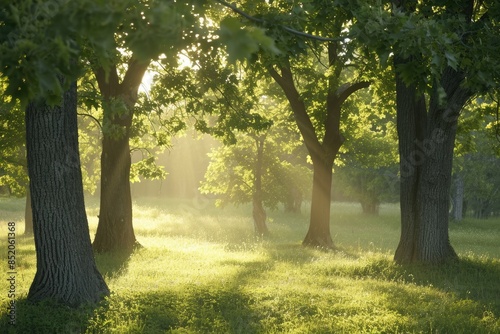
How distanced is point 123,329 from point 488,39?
22.6ft

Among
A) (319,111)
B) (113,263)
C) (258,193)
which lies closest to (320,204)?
(319,111)

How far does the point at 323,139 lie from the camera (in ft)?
67.7

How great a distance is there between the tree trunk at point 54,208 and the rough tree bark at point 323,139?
11.5 metres

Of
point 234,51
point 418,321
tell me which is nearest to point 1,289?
point 418,321

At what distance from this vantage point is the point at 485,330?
8.32 metres

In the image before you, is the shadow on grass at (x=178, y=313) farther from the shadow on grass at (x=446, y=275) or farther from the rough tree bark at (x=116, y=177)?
the rough tree bark at (x=116, y=177)

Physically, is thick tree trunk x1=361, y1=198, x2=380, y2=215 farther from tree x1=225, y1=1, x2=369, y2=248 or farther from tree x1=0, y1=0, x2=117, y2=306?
tree x1=0, y1=0, x2=117, y2=306

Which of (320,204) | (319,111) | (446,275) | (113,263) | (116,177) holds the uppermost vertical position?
(319,111)

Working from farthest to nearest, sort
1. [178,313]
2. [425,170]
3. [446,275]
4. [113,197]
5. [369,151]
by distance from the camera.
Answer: [369,151], [113,197], [425,170], [446,275], [178,313]

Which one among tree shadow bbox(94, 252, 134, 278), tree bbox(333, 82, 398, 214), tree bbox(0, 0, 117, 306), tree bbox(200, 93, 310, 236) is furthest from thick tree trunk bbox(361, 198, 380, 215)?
tree bbox(0, 0, 117, 306)

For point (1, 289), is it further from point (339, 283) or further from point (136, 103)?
point (136, 103)

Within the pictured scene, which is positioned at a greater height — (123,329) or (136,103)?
(136,103)

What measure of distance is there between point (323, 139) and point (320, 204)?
96.1 inches

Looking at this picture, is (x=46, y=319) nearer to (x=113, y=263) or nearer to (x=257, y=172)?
(x=113, y=263)
